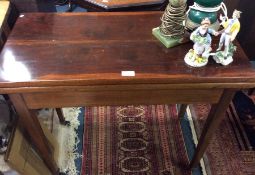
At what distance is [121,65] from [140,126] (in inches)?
29.0

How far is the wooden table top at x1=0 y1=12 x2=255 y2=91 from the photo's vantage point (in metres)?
0.80

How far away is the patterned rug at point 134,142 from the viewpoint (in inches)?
52.5

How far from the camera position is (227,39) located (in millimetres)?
826

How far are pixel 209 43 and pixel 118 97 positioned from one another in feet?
1.13

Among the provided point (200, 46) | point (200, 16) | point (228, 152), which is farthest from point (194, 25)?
point (228, 152)

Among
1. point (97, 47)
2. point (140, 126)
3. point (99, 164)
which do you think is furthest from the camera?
point (140, 126)

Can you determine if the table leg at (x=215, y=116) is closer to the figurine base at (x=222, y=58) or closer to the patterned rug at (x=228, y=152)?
the figurine base at (x=222, y=58)

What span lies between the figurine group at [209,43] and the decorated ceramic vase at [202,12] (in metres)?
0.06

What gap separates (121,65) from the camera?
2.79ft

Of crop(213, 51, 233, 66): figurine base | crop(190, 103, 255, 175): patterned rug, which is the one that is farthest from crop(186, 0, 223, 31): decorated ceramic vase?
crop(190, 103, 255, 175): patterned rug

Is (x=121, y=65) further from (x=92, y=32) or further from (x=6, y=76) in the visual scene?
(x=6, y=76)

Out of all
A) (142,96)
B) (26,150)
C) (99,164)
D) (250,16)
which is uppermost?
(142,96)

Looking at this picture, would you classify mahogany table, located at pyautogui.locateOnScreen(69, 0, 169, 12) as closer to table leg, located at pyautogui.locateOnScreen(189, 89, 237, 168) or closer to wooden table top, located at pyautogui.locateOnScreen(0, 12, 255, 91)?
wooden table top, located at pyautogui.locateOnScreen(0, 12, 255, 91)

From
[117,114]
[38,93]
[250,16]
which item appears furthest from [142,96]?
[250,16]
